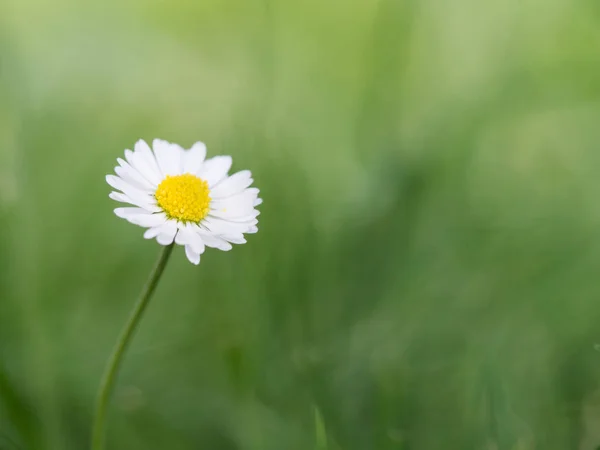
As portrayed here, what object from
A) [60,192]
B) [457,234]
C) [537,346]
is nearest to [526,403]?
[537,346]

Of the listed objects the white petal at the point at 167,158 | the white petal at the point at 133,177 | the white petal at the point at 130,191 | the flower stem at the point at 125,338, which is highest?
the white petal at the point at 167,158

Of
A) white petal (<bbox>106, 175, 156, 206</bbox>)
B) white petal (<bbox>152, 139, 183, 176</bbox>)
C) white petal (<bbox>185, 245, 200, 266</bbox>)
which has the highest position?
white petal (<bbox>152, 139, 183, 176</bbox>)

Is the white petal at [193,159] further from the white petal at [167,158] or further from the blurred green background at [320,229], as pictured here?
the blurred green background at [320,229]

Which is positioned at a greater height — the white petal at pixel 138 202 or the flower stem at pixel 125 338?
the white petal at pixel 138 202

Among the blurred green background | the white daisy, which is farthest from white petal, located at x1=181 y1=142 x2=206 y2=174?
the blurred green background

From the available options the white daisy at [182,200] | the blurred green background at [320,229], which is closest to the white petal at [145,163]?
the white daisy at [182,200]

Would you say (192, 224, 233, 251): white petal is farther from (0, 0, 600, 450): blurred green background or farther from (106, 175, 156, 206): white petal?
(0, 0, 600, 450): blurred green background

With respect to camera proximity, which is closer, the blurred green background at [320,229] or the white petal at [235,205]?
the white petal at [235,205]

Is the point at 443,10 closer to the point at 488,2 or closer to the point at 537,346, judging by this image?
the point at 488,2
